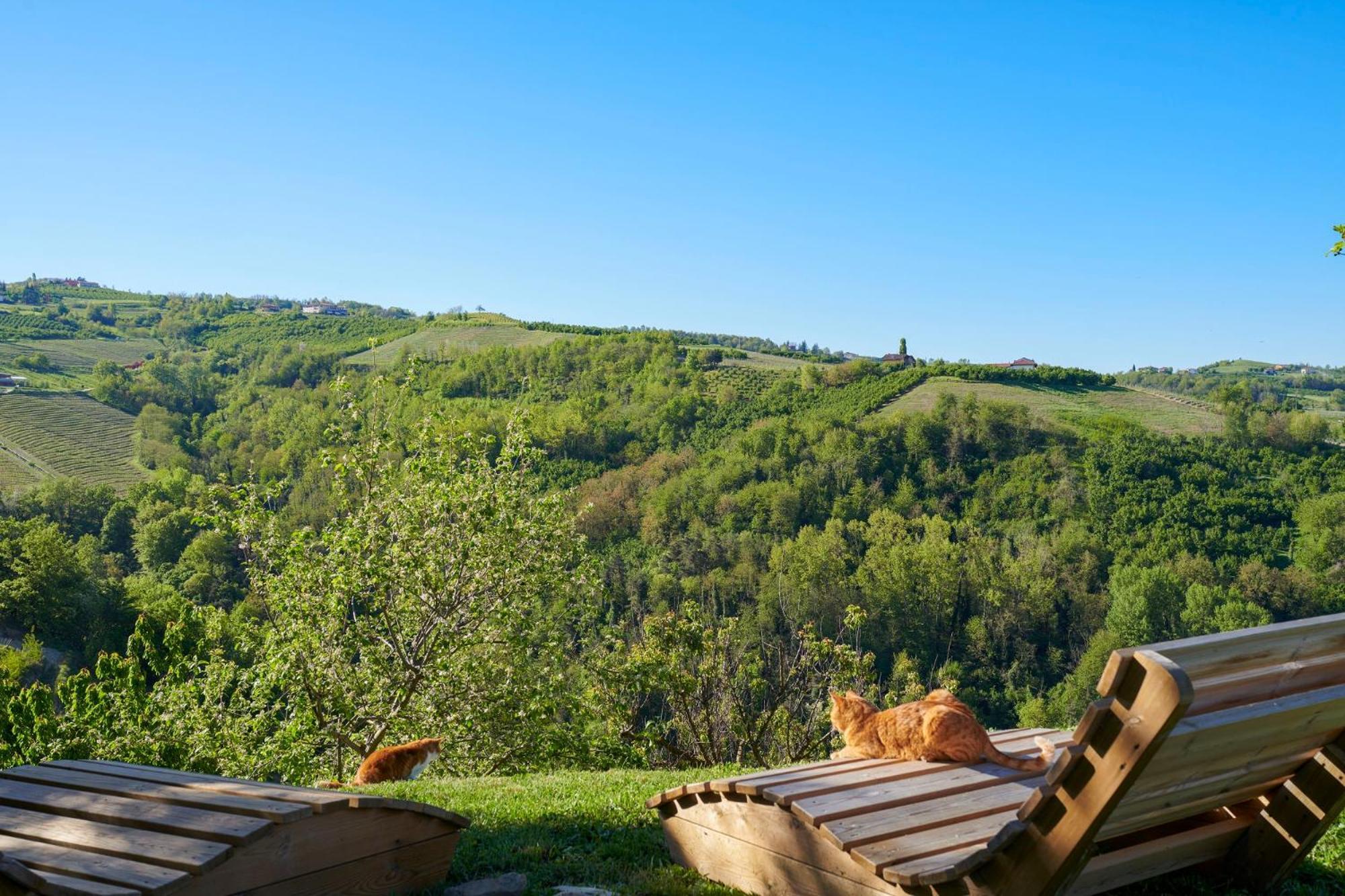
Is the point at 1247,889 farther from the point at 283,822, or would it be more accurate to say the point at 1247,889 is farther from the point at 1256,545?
the point at 1256,545

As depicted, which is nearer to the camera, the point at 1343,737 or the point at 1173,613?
the point at 1343,737

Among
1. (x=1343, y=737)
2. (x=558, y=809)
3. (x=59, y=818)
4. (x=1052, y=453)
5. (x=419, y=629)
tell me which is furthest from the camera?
(x=1052, y=453)

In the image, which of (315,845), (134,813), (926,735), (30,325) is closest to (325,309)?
(30,325)

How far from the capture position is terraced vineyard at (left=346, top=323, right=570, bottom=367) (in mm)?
126312

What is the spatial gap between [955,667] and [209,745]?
45937mm

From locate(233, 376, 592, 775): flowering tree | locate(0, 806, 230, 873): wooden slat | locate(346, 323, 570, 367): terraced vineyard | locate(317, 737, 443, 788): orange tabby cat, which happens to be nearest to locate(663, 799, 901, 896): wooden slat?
locate(0, 806, 230, 873): wooden slat

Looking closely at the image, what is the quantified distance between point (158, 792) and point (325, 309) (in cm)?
19564

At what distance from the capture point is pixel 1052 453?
3088 inches

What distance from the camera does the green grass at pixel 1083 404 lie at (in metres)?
81.9

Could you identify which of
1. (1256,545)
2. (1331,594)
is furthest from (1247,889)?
(1256,545)

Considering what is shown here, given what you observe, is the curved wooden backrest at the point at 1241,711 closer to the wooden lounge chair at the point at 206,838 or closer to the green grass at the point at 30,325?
the wooden lounge chair at the point at 206,838

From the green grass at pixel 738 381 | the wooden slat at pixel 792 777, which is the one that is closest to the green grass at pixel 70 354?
the green grass at pixel 738 381

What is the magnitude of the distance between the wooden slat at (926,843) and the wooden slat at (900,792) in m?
0.24

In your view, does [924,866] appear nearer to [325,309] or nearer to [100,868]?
[100,868]
